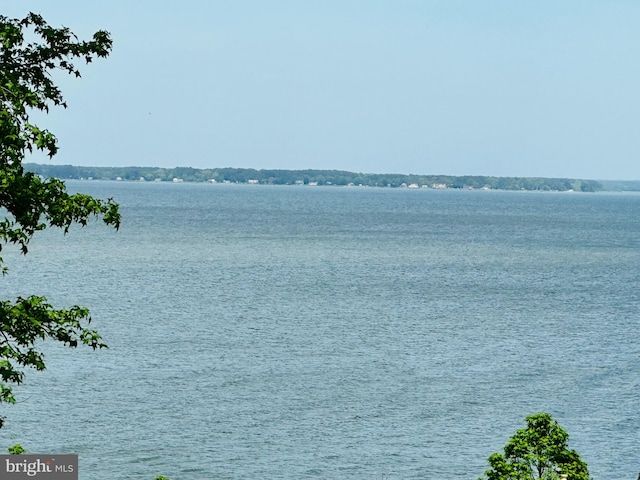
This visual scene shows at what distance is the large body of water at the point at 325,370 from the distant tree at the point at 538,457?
18.5 meters

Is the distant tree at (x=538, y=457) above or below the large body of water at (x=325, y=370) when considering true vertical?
above

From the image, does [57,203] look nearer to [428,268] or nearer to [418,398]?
[418,398]

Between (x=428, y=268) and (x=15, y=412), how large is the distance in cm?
7419

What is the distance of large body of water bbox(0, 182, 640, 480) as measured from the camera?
43.2 m

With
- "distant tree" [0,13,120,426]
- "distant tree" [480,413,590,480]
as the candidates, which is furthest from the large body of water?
"distant tree" [0,13,120,426]

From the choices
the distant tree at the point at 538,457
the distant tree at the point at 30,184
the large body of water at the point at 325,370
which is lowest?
the large body of water at the point at 325,370

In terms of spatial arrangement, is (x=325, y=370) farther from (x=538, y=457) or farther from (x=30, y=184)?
(x=30, y=184)

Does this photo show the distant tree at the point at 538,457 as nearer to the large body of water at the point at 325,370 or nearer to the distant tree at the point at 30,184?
the distant tree at the point at 30,184

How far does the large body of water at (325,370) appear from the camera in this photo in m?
43.2

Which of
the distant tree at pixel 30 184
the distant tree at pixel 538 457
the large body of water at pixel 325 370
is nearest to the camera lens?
the distant tree at pixel 30 184

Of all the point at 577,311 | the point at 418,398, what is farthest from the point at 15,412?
the point at 577,311

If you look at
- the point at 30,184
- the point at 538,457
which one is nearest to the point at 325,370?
the point at 538,457

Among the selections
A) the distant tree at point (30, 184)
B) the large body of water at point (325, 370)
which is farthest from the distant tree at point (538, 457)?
the large body of water at point (325, 370)

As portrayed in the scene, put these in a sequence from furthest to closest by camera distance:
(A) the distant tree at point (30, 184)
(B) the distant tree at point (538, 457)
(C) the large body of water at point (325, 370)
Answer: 1. (C) the large body of water at point (325, 370)
2. (B) the distant tree at point (538, 457)
3. (A) the distant tree at point (30, 184)
